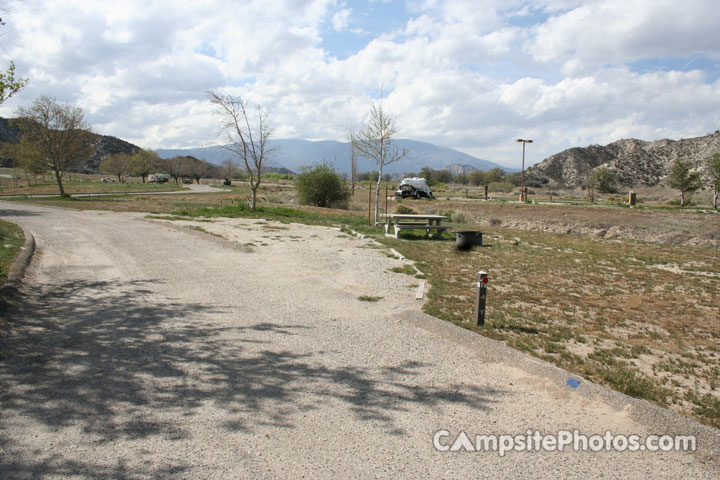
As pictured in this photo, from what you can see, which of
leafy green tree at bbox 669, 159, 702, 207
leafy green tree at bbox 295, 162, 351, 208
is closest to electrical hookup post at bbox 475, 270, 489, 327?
leafy green tree at bbox 295, 162, 351, 208

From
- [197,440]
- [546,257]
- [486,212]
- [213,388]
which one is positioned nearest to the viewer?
[197,440]

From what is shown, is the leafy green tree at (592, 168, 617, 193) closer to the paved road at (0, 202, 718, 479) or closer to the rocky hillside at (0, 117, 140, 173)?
the paved road at (0, 202, 718, 479)

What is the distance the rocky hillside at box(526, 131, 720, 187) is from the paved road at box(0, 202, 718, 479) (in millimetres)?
76826


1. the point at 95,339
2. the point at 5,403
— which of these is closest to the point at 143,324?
the point at 95,339

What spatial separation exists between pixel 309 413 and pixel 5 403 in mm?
2295

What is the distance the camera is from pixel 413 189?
40.6 m

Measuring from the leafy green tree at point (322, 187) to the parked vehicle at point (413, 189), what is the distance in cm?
1106

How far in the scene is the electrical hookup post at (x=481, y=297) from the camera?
540 centimetres

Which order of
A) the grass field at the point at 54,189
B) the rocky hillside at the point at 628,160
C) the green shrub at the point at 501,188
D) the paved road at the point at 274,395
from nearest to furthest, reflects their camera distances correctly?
the paved road at the point at 274,395 → the grass field at the point at 54,189 → the green shrub at the point at 501,188 → the rocky hillside at the point at 628,160

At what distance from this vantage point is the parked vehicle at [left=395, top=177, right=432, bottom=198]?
40.2 m

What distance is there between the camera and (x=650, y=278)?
8945mm

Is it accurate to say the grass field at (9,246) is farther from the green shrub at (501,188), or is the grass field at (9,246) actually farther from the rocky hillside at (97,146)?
the rocky hillside at (97,146)

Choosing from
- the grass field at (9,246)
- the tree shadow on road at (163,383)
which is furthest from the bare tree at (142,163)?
the tree shadow on road at (163,383)

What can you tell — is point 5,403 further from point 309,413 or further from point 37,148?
point 37,148
